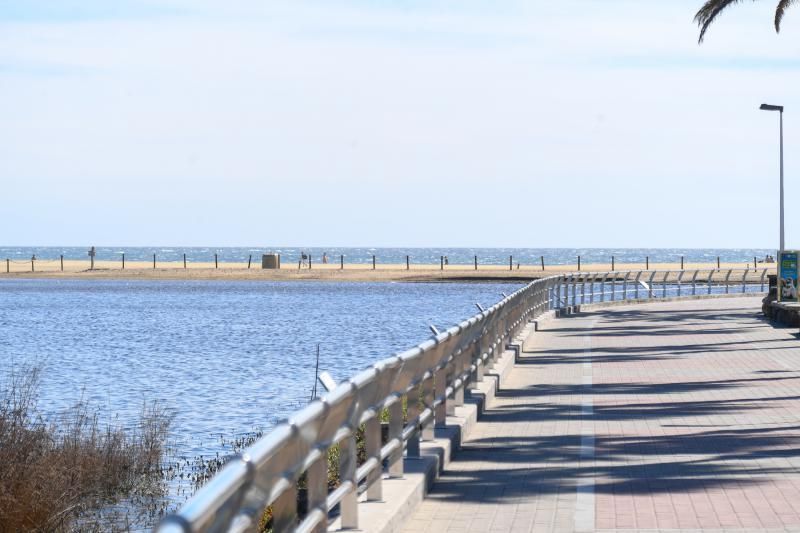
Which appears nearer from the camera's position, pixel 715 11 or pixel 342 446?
pixel 342 446

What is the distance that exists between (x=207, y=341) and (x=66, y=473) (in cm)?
3050

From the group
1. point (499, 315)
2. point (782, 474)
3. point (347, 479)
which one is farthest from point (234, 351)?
point (347, 479)

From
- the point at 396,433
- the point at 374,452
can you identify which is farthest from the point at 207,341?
the point at 374,452

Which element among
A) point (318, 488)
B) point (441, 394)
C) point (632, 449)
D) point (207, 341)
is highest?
point (318, 488)

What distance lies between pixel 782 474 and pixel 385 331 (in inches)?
1472

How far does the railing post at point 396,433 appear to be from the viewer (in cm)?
1116

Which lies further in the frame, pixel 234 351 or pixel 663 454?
pixel 234 351

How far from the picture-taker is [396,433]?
1125cm

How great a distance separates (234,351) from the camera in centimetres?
4138

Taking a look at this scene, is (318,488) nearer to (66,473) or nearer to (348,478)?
(348,478)

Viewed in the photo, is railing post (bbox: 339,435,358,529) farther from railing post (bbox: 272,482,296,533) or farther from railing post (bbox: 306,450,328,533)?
railing post (bbox: 272,482,296,533)

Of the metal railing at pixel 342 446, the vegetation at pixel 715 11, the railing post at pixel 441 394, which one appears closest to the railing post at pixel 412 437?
the metal railing at pixel 342 446

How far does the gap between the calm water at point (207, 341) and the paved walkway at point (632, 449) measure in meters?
5.23

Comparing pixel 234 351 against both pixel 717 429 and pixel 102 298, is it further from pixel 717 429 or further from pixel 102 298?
pixel 102 298
